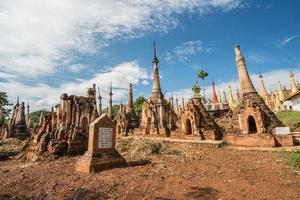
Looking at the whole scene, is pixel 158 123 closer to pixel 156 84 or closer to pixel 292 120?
pixel 156 84

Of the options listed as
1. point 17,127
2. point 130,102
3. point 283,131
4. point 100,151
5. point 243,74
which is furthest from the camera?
point 130,102

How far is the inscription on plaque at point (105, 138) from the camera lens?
9064 mm

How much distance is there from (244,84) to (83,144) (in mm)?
16891

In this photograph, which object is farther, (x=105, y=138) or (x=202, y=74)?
(x=202, y=74)

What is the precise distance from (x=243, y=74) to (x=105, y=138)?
17704mm

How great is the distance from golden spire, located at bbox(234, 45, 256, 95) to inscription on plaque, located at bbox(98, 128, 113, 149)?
1616 centimetres

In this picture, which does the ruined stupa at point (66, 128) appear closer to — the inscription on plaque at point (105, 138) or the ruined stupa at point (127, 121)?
the inscription on plaque at point (105, 138)

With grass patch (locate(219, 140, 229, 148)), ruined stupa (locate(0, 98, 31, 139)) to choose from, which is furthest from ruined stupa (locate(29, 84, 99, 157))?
ruined stupa (locate(0, 98, 31, 139))

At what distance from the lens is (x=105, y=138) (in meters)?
9.31

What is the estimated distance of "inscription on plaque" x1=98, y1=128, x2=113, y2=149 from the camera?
906 centimetres

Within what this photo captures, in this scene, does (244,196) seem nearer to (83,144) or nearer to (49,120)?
(83,144)

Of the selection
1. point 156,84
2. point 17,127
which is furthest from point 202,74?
point 17,127

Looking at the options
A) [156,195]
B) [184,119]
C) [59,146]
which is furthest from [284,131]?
[59,146]

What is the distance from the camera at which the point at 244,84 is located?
2067 centimetres
